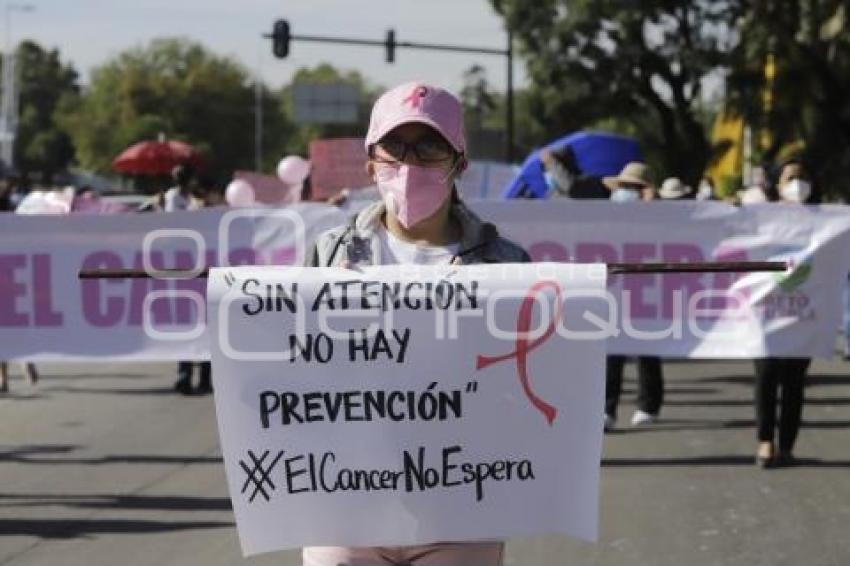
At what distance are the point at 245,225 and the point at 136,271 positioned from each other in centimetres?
700

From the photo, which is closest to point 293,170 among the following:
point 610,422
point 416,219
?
point 610,422

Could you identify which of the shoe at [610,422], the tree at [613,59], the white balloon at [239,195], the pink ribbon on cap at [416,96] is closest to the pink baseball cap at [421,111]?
the pink ribbon on cap at [416,96]

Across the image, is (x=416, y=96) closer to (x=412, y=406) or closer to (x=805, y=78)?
(x=412, y=406)

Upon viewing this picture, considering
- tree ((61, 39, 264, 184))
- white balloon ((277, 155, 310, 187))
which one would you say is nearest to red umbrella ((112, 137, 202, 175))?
white balloon ((277, 155, 310, 187))

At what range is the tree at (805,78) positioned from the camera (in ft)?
123

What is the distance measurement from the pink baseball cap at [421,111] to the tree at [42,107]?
11145cm

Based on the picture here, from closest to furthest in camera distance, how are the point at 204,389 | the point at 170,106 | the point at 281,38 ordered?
1. the point at 204,389
2. the point at 281,38
3. the point at 170,106

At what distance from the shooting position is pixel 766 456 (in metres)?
8.99

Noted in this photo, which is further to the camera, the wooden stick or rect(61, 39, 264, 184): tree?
rect(61, 39, 264, 184): tree

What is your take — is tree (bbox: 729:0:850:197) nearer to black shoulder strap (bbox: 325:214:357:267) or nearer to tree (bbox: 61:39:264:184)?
black shoulder strap (bbox: 325:214:357:267)

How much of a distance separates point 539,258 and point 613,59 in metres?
40.7

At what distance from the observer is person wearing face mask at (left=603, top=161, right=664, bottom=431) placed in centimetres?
1078

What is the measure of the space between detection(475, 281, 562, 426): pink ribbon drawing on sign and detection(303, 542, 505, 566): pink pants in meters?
0.32

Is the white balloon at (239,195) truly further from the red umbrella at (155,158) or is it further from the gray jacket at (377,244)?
the red umbrella at (155,158)
